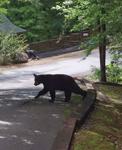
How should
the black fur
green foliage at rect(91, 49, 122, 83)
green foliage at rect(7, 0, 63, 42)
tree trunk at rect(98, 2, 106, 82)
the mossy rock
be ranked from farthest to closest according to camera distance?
green foliage at rect(7, 0, 63, 42) → green foliage at rect(91, 49, 122, 83) → tree trunk at rect(98, 2, 106, 82) → the black fur → the mossy rock

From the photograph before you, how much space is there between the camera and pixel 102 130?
11.8 m

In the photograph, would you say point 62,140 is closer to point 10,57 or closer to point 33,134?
point 33,134

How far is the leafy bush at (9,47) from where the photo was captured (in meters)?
38.5

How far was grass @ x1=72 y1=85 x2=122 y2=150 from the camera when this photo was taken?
1016 cm

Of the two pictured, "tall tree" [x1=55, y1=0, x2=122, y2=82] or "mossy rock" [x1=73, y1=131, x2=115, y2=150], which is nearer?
"mossy rock" [x1=73, y1=131, x2=115, y2=150]

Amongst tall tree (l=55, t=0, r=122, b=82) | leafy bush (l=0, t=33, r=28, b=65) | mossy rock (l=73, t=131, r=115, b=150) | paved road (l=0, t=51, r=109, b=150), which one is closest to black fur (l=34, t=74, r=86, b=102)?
paved road (l=0, t=51, r=109, b=150)

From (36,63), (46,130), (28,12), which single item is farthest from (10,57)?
(46,130)

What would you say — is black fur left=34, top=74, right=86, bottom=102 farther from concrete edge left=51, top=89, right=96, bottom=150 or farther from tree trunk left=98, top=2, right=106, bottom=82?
tree trunk left=98, top=2, right=106, bottom=82

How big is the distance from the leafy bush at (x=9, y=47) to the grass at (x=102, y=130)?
2197cm

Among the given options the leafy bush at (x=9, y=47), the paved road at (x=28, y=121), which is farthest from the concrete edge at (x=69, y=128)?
the leafy bush at (x=9, y=47)

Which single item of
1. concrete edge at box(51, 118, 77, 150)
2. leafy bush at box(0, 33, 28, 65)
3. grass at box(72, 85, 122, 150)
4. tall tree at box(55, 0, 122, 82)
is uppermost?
tall tree at box(55, 0, 122, 82)

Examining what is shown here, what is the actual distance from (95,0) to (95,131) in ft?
30.1

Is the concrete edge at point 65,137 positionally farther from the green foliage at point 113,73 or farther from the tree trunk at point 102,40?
the green foliage at point 113,73

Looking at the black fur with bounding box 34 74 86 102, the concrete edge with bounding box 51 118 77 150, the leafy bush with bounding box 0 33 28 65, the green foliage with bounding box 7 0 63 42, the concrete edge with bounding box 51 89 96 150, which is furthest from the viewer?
the green foliage with bounding box 7 0 63 42
